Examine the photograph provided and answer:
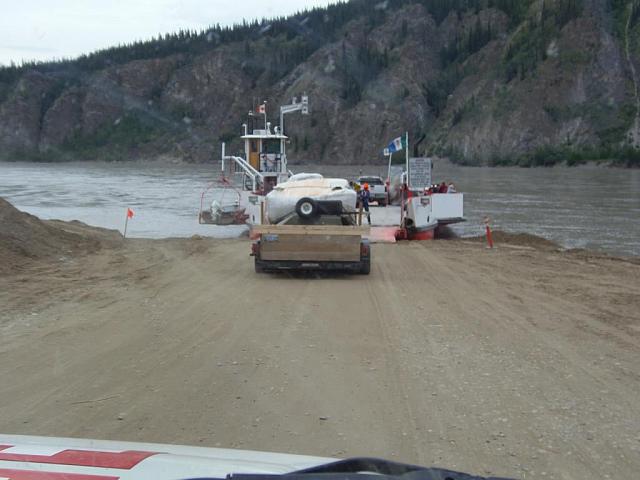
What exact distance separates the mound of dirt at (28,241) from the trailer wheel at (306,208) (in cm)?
507

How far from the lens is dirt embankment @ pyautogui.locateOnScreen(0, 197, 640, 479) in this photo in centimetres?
496

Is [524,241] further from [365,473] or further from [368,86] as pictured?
[368,86]

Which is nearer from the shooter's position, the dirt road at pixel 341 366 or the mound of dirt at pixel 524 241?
the dirt road at pixel 341 366

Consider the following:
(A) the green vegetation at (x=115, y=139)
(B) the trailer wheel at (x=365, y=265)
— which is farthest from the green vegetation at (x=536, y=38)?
(B) the trailer wheel at (x=365, y=265)

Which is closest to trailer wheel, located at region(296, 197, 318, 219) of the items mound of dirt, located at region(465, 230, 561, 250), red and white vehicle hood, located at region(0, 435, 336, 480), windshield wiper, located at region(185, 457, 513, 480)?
mound of dirt, located at region(465, 230, 561, 250)

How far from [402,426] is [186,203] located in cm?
3659

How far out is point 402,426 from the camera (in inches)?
203

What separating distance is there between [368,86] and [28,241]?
396 feet

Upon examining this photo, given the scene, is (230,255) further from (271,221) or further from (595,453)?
(595,453)

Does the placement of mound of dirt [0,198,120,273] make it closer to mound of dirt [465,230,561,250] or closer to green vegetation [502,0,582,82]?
mound of dirt [465,230,561,250]

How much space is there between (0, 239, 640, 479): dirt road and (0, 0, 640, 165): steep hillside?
269 feet

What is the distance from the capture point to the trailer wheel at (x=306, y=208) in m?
13.3

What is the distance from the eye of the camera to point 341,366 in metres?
6.69

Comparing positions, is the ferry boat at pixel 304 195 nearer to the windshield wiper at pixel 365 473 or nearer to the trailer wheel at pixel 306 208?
the trailer wheel at pixel 306 208
